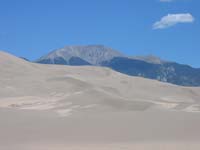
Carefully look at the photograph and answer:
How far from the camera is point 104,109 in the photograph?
38.8m

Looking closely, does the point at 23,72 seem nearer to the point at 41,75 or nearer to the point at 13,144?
the point at 41,75

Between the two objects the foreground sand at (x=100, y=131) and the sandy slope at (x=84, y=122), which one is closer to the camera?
the foreground sand at (x=100, y=131)

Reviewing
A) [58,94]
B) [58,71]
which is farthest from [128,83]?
[58,94]

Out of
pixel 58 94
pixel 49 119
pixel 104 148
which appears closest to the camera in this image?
pixel 104 148

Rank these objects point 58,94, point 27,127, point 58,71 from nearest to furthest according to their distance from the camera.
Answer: point 27,127
point 58,94
point 58,71

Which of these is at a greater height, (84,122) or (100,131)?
(84,122)

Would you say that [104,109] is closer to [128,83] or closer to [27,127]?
[27,127]

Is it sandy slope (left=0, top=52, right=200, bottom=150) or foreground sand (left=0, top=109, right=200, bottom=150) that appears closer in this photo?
foreground sand (left=0, top=109, right=200, bottom=150)

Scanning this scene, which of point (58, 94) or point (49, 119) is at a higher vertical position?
point (58, 94)

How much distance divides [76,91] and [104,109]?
11429 mm

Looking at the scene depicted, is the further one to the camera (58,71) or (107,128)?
(58,71)

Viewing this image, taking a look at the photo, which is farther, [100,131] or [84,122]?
[84,122]

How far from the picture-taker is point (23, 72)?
59.5 meters

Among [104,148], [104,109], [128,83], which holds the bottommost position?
[104,148]
